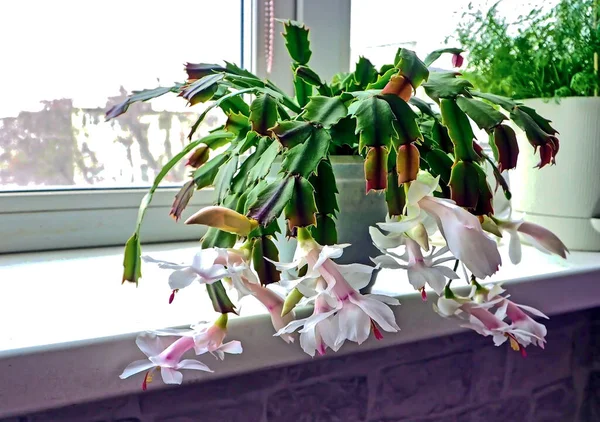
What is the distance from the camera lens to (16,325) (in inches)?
22.2

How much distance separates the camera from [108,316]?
1.98 feet

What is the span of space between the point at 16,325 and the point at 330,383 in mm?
430

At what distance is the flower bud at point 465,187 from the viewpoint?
1.55 feet

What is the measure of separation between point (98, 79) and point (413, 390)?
72 centimetres

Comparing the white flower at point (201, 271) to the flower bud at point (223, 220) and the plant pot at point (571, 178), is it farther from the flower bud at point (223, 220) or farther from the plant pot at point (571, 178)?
the plant pot at point (571, 178)

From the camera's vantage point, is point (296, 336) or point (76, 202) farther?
point (76, 202)

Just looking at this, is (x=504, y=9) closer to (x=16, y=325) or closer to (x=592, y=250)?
→ (x=592, y=250)

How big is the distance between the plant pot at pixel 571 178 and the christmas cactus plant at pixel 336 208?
1.42 feet

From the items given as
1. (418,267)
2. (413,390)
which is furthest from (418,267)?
(413,390)

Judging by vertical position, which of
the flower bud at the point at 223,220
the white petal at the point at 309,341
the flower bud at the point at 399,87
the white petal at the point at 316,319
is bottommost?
the white petal at the point at 309,341

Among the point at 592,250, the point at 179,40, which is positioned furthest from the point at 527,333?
the point at 179,40

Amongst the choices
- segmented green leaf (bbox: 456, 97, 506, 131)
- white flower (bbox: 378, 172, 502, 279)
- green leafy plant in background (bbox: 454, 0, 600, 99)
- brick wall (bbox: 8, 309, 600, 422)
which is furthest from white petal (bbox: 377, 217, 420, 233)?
green leafy plant in background (bbox: 454, 0, 600, 99)

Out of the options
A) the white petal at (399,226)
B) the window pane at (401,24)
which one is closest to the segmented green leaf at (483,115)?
the white petal at (399,226)

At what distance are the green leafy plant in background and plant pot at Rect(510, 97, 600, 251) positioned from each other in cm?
3
